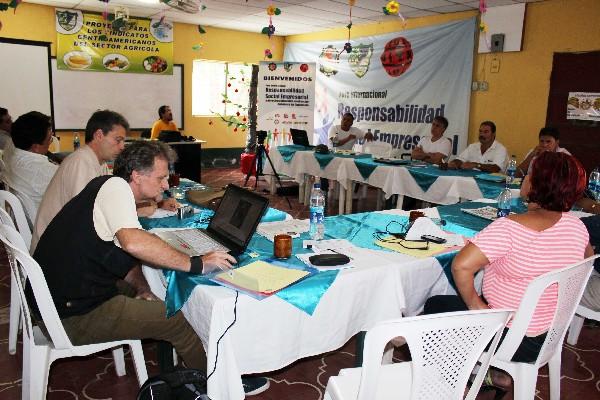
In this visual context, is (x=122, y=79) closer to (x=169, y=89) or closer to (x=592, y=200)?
(x=169, y=89)

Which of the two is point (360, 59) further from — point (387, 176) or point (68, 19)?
point (68, 19)

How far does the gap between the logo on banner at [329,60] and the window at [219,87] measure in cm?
150

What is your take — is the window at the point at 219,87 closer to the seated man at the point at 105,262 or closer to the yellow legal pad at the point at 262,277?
the seated man at the point at 105,262

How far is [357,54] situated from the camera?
8250 millimetres

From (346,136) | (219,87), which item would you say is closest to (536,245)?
(346,136)

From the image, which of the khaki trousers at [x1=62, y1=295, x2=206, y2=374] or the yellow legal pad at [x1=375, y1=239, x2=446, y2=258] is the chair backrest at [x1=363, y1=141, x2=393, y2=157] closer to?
the yellow legal pad at [x1=375, y1=239, x2=446, y2=258]

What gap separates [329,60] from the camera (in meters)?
8.89

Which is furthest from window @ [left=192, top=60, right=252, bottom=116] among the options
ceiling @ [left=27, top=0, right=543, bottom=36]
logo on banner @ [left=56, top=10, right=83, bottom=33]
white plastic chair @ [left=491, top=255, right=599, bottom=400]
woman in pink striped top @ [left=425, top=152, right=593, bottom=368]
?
white plastic chair @ [left=491, top=255, right=599, bottom=400]

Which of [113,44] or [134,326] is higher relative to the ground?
[113,44]

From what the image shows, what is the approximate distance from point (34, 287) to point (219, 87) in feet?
26.7

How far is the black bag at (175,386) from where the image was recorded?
165 cm

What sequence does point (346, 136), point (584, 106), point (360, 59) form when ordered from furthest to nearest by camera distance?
point (360, 59) < point (346, 136) < point (584, 106)

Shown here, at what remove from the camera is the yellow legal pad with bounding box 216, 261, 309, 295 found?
1.60 m

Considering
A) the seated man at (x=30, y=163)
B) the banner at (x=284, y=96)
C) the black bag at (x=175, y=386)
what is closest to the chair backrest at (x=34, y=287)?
the black bag at (x=175, y=386)
